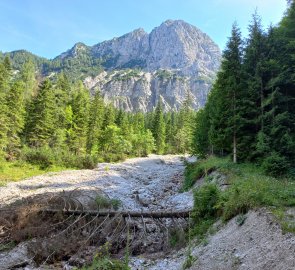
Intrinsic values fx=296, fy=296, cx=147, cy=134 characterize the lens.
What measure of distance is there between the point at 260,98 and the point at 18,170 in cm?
2685

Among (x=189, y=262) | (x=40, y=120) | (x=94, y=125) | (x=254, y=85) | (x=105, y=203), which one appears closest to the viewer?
(x=189, y=262)

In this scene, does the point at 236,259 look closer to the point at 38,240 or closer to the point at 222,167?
the point at 38,240

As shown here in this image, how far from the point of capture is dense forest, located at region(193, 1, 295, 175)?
Answer: 22391 mm

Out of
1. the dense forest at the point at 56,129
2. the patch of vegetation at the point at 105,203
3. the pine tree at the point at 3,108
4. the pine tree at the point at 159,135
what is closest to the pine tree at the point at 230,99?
the patch of vegetation at the point at 105,203

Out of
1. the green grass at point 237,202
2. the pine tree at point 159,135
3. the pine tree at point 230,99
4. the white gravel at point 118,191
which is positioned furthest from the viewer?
the pine tree at point 159,135

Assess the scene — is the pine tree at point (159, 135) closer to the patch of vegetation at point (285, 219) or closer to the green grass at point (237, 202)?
the green grass at point (237, 202)

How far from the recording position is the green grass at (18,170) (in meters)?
29.5

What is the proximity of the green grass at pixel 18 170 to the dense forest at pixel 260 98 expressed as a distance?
2035 cm

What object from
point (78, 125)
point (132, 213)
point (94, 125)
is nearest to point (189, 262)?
point (132, 213)

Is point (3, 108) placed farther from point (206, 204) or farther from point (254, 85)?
point (206, 204)

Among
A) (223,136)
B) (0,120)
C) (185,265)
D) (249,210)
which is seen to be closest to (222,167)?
(223,136)

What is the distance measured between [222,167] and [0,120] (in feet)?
94.9

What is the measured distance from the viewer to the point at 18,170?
33.8 metres

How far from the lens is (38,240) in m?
11.3
